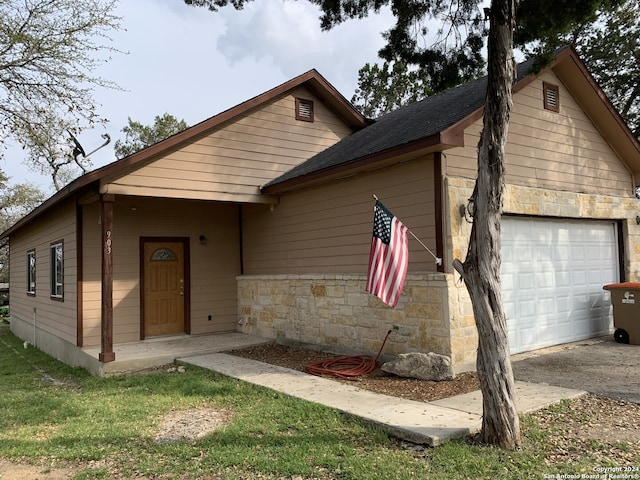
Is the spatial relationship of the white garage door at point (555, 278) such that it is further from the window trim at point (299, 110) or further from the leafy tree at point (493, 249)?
the window trim at point (299, 110)

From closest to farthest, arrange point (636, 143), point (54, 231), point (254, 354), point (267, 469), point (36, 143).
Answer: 1. point (267, 469)
2. point (254, 354)
3. point (636, 143)
4. point (36, 143)
5. point (54, 231)

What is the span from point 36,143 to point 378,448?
9.67 m

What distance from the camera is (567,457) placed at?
13.2ft

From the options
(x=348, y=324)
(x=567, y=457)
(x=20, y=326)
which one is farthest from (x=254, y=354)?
(x=20, y=326)

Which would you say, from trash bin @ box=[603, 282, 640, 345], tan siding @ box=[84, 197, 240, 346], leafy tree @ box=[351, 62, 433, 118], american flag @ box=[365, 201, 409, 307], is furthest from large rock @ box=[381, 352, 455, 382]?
leafy tree @ box=[351, 62, 433, 118]

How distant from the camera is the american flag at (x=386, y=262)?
20.9 feet

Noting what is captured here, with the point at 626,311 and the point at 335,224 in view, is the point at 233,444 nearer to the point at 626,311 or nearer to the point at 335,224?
the point at 335,224

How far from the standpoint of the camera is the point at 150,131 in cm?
3316

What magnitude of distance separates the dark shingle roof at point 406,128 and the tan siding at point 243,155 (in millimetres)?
343

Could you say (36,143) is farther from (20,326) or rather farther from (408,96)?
(408,96)

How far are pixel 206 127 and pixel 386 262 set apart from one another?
487cm

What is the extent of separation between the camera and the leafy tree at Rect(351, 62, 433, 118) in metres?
25.7

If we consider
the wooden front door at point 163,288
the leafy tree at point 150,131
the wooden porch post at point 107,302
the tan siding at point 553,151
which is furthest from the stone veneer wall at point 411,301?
the leafy tree at point 150,131

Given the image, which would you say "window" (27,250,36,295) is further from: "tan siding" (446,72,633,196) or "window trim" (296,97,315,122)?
"tan siding" (446,72,633,196)
